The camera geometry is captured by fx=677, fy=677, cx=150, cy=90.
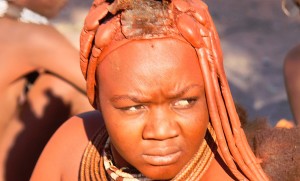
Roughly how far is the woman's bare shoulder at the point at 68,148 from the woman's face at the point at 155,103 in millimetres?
434

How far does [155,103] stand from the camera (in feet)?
6.21

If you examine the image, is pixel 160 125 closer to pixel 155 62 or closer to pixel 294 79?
pixel 155 62

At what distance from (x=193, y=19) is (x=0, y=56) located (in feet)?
4.13

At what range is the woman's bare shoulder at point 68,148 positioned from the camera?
94.1 inches

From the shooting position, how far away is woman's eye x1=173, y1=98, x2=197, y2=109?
1922 mm

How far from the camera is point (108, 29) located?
1942mm

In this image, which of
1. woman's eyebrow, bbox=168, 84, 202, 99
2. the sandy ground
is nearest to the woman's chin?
woman's eyebrow, bbox=168, 84, 202, 99

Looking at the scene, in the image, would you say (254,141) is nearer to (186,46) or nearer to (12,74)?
(186,46)

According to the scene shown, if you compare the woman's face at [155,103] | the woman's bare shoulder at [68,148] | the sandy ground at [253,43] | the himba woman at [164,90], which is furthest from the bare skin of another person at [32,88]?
the sandy ground at [253,43]

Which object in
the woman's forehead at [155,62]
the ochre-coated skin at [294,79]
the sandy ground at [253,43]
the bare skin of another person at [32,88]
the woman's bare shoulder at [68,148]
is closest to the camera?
the woman's forehead at [155,62]

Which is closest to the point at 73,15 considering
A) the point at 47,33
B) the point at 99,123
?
the point at 47,33

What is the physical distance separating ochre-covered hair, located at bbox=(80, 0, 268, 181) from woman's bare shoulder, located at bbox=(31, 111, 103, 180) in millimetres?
358

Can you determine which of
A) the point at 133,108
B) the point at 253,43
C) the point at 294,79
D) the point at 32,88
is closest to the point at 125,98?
the point at 133,108

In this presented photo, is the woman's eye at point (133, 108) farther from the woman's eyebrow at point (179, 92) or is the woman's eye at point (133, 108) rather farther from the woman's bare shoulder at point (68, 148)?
the woman's bare shoulder at point (68, 148)
